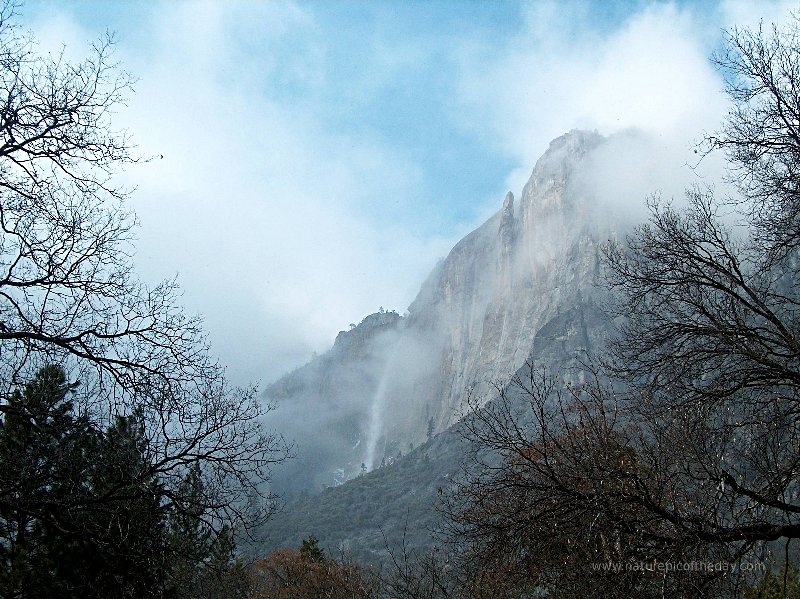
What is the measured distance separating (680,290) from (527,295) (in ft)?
421

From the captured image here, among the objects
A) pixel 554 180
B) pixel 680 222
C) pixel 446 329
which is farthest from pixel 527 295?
A: pixel 680 222

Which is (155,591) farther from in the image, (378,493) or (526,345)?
(526,345)

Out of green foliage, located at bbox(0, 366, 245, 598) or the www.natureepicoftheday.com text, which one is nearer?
the www.natureepicoftheday.com text

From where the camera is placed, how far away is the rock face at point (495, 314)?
11412cm

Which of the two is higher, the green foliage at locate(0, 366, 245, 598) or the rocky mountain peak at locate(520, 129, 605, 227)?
the rocky mountain peak at locate(520, 129, 605, 227)

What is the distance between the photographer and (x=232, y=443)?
5.95m

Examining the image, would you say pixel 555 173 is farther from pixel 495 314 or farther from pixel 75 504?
pixel 75 504

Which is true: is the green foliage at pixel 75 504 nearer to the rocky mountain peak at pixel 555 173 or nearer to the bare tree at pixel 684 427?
the bare tree at pixel 684 427

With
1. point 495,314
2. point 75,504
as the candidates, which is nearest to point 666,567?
point 75,504

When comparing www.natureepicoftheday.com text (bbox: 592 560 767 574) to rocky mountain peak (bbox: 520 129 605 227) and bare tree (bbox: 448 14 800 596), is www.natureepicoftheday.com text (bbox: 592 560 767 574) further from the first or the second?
rocky mountain peak (bbox: 520 129 605 227)

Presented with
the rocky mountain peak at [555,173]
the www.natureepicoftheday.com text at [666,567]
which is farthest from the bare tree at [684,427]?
the rocky mountain peak at [555,173]

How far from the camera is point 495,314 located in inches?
Answer: 5536

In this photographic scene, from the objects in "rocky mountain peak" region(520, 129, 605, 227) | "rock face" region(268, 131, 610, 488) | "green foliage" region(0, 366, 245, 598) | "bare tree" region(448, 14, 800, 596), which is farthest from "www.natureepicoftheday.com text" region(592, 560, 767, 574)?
"rocky mountain peak" region(520, 129, 605, 227)

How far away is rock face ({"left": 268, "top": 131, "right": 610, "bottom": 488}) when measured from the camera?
114 meters
